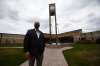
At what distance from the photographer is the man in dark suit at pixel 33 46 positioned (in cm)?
414

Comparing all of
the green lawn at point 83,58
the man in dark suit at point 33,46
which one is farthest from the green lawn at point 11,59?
the man in dark suit at point 33,46

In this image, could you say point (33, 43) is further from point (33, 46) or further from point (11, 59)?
point (11, 59)

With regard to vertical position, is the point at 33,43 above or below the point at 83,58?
above

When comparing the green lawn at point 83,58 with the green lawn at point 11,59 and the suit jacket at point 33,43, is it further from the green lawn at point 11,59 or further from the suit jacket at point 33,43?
the suit jacket at point 33,43

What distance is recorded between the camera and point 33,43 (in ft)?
13.7

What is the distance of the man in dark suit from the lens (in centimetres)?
414

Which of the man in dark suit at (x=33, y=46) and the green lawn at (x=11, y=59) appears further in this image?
the green lawn at (x=11, y=59)

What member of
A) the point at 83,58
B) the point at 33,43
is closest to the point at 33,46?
the point at 33,43

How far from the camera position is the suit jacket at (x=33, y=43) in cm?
413

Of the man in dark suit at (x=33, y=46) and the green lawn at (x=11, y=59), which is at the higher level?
the man in dark suit at (x=33, y=46)

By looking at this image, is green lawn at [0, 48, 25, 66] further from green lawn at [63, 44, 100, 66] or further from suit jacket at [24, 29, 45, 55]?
suit jacket at [24, 29, 45, 55]

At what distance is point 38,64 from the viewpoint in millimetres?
4199

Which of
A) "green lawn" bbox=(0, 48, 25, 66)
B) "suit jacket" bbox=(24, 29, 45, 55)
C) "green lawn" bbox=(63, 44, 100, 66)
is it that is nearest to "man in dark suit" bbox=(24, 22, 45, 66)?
"suit jacket" bbox=(24, 29, 45, 55)

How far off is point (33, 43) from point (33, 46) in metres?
0.07
